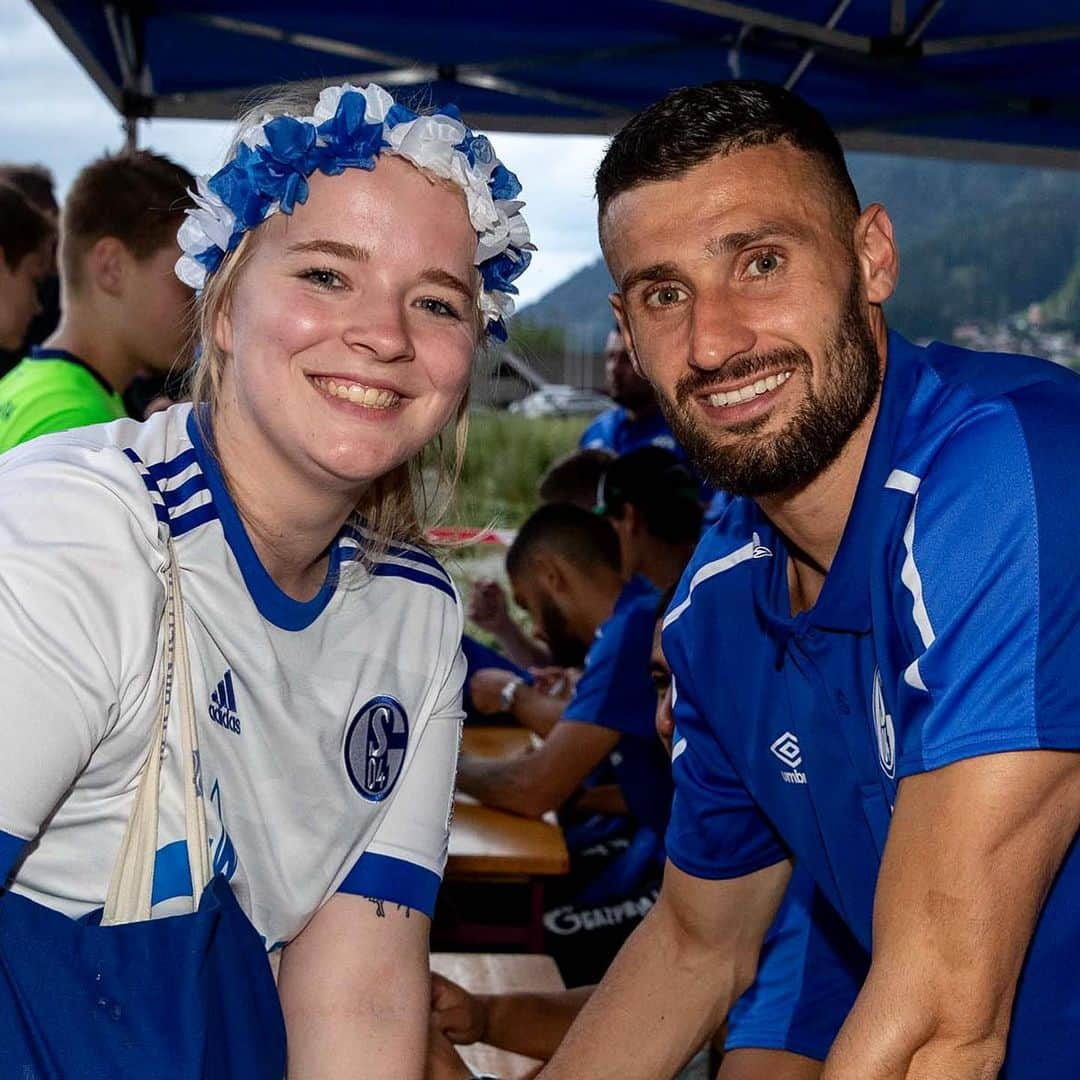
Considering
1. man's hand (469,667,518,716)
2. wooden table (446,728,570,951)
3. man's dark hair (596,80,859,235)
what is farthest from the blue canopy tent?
man's dark hair (596,80,859,235)

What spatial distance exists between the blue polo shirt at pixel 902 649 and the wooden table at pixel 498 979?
62 cm

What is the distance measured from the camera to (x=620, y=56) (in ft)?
16.5

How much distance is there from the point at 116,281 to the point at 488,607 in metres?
2.37

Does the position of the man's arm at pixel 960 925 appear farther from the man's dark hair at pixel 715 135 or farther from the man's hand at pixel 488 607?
the man's hand at pixel 488 607

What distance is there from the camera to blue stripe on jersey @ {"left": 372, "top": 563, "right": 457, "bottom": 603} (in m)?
1.83

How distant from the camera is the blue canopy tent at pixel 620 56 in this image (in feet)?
15.2

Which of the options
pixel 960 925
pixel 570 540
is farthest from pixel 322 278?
pixel 570 540

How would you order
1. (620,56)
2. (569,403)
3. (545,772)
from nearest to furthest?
(545,772)
(620,56)
(569,403)

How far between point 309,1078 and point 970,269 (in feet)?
18.1

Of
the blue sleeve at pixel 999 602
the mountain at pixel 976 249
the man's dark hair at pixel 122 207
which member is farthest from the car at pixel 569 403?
the blue sleeve at pixel 999 602

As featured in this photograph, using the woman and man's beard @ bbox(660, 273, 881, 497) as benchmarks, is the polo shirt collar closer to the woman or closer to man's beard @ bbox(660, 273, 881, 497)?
man's beard @ bbox(660, 273, 881, 497)

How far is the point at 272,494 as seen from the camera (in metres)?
1.67

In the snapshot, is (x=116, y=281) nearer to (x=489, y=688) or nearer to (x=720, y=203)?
(x=489, y=688)

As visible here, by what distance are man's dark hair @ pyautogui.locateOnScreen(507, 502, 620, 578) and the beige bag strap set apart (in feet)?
9.07
